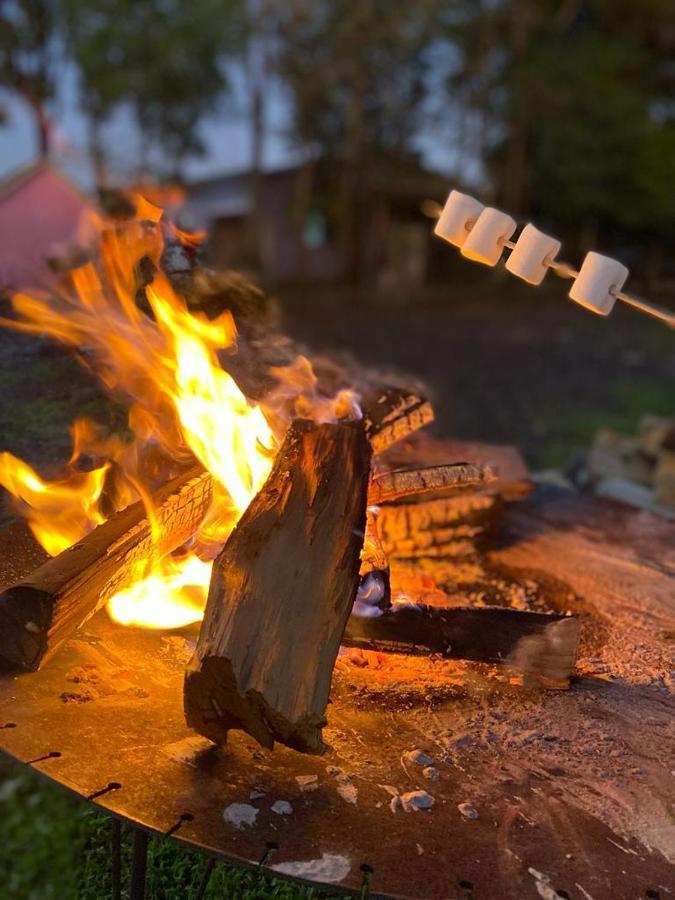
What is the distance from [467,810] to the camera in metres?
2.08

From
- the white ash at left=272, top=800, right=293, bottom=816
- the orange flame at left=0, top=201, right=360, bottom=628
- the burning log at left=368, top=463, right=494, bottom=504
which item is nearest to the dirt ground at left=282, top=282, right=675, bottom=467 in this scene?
the burning log at left=368, top=463, right=494, bottom=504

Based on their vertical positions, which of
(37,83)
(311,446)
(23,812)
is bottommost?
(23,812)

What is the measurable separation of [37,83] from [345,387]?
2067 centimetres

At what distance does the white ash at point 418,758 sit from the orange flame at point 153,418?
92 cm

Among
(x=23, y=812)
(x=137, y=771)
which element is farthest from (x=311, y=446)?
(x=23, y=812)

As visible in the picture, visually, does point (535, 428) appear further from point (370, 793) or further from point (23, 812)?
point (370, 793)

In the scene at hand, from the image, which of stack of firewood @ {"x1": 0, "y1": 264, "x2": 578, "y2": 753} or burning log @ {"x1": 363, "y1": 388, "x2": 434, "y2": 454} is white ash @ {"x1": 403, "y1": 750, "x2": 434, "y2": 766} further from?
burning log @ {"x1": 363, "y1": 388, "x2": 434, "y2": 454}

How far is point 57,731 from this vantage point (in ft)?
7.39

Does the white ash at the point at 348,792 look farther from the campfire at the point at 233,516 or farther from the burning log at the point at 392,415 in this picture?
the burning log at the point at 392,415

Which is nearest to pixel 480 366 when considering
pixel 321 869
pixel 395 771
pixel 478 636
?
pixel 478 636

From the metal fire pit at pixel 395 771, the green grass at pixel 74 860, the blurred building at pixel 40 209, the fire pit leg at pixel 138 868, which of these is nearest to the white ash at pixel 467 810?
the metal fire pit at pixel 395 771

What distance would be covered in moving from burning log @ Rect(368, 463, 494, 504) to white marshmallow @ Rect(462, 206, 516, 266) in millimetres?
862

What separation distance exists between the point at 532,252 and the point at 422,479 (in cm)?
95

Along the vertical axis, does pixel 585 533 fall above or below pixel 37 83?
below
